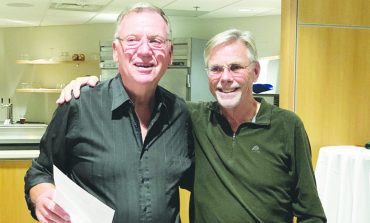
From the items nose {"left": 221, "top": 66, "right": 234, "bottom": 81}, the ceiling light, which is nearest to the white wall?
the ceiling light

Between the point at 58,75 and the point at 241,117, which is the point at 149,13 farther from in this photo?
the point at 58,75

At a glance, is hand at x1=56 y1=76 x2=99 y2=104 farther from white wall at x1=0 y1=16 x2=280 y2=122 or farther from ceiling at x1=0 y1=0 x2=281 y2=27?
white wall at x1=0 y1=16 x2=280 y2=122

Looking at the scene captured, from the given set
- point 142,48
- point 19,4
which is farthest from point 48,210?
point 19,4

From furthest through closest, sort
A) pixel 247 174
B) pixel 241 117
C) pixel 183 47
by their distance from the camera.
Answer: pixel 183 47 → pixel 241 117 → pixel 247 174

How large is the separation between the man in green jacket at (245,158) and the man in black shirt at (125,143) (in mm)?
127

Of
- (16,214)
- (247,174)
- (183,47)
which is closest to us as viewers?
(247,174)

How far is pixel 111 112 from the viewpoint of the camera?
1.48 m

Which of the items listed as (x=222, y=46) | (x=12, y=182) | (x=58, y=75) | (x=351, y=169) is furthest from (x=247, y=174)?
(x=58, y=75)

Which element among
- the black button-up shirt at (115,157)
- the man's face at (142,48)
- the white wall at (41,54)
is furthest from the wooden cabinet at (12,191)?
the white wall at (41,54)

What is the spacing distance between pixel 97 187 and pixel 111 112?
26cm

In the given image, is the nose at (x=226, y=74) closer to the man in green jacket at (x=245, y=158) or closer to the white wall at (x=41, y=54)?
the man in green jacket at (x=245, y=158)

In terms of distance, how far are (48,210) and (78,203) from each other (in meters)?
0.17

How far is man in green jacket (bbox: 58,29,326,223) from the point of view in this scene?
60.5 inches

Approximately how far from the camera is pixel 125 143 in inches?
56.9
